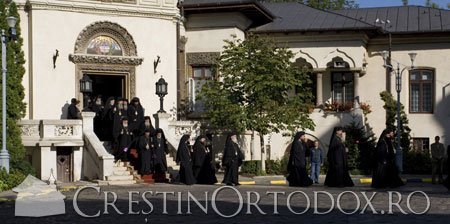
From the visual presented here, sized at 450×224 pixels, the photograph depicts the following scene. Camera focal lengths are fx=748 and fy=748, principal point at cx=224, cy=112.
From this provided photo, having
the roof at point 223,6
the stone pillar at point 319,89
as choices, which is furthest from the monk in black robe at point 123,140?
the stone pillar at point 319,89

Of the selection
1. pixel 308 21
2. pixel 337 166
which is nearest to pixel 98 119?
pixel 337 166

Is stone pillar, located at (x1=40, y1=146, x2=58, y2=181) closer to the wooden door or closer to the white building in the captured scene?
the white building

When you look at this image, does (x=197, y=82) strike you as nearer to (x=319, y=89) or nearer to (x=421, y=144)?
(x=319, y=89)

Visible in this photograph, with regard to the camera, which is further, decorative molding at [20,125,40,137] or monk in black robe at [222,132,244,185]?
decorative molding at [20,125,40,137]

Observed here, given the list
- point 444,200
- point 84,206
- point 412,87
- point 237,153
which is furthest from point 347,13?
point 84,206

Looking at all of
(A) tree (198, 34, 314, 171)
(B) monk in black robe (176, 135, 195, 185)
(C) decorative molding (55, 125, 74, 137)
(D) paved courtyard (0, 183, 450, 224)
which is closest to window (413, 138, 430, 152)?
(A) tree (198, 34, 314, 171)

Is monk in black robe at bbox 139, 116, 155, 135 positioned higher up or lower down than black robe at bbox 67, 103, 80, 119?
lower down

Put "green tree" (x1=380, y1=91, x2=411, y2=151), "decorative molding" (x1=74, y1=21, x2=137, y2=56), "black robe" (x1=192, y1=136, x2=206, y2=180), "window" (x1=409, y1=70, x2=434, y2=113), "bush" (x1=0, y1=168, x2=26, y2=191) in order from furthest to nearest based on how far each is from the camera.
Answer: "window" (x1=409, y1=70, x2=434, y2=113) → "green tree" (x1=380, y1=91, x2=411, y2=151) → "decorative molding" (x1=74, y1=21, x2=137, y2=56) → "black robe" (x1=192, y1=136, x2=206, y2=180) → "bush" (x1=0, y1=168, x2=26, y2=191)

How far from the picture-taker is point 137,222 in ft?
42.9

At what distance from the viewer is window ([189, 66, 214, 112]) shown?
30.3m

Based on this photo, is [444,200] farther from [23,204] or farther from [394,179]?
[23,204]

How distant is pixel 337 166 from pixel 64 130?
8.93 m

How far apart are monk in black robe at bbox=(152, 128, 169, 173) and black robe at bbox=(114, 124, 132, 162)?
96 centimetres

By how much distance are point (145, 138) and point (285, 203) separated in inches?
340
